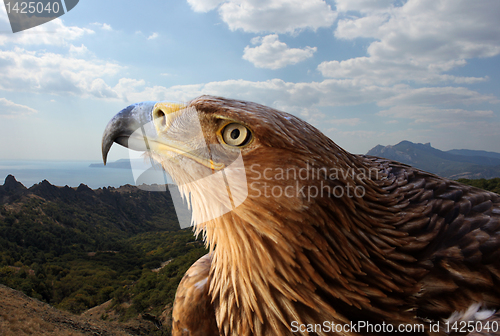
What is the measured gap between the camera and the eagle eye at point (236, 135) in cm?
167

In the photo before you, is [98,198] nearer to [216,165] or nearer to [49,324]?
[49,324]

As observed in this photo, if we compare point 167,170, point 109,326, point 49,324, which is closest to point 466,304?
point 167,170

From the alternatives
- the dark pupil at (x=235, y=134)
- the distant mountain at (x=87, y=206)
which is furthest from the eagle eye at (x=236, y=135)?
the distant mountain at (x=87, y=206)

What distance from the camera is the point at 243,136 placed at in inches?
65.8

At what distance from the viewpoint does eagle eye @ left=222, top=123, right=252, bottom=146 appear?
1.67m

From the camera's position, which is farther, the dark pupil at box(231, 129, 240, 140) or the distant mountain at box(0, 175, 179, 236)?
the distant mountain at box(0, 175, 179, 236)

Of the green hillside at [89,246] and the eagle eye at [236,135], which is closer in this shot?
the eagle eye at [236,135]

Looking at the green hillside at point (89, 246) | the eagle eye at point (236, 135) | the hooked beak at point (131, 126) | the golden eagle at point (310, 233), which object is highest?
the hooked beak at point (131, 126)

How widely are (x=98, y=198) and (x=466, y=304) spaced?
26834mm

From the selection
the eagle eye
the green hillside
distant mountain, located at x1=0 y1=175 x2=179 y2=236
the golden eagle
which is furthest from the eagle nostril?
distant mountain, located at x1=0 y1=175 x2=179 y2=236

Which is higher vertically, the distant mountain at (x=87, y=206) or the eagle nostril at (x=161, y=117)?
the eagle nostril at (x=161, y=117)

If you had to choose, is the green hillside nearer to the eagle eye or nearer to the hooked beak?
the hooked beak

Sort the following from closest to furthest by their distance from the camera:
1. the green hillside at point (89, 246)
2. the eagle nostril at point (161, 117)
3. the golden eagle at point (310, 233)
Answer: the golden eagle at point (310, 233) → the eagle nostril at point (161, 117) → the green hillside at point (89, 246)

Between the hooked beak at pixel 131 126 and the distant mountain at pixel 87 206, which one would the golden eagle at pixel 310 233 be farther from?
the distant mountain at pixel 87 206
